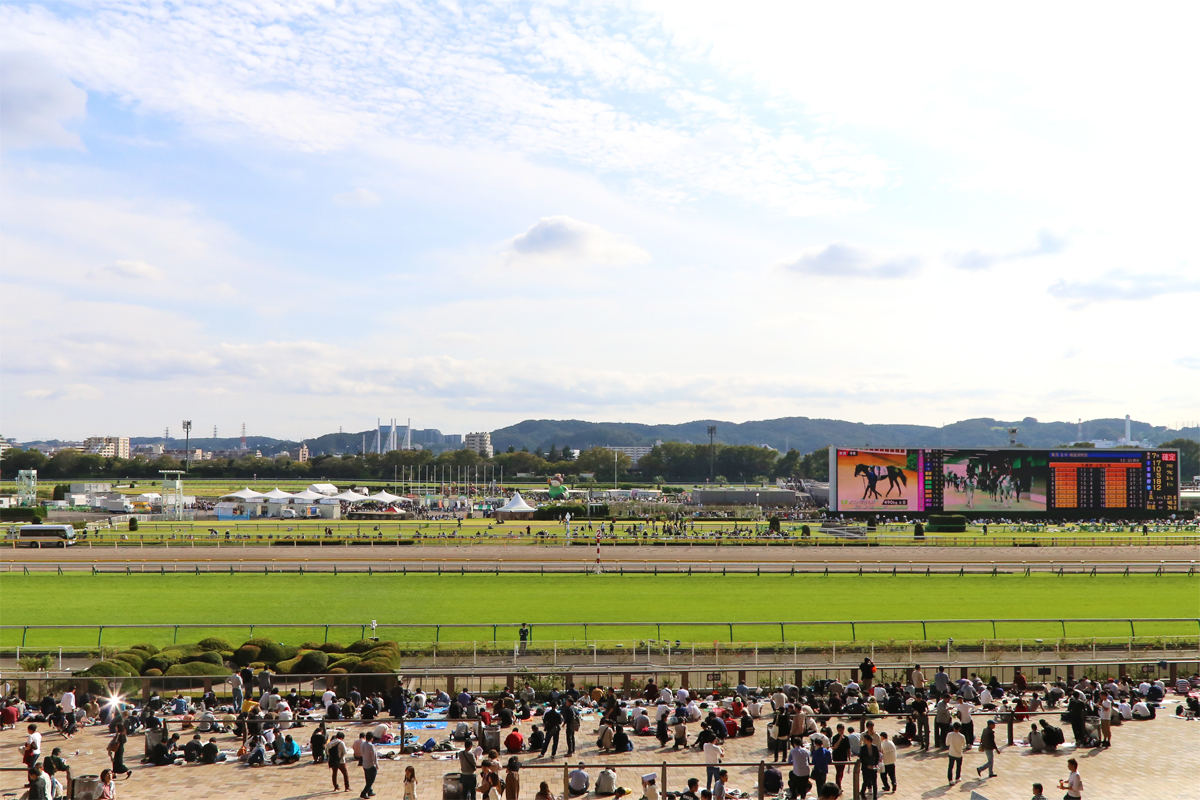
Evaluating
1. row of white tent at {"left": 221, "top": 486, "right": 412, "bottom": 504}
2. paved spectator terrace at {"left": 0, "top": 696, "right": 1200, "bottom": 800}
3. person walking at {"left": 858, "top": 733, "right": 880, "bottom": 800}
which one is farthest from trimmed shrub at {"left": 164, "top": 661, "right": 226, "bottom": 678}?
row of white tent at {"left": 221, "top": 486, "right": 412, "bottom": 504}

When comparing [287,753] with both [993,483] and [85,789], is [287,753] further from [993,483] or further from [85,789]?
[993,483]

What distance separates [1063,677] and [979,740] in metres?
6.90

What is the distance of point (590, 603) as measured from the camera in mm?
31172

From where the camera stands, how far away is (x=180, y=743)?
15.8 meters

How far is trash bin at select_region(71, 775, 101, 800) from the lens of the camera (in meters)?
12.2

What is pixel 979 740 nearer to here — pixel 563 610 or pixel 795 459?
pixel 563 610

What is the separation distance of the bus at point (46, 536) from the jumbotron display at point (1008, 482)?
180 feet

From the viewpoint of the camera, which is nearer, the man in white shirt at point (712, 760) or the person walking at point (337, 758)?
the man in white shirt at point (712, 760)

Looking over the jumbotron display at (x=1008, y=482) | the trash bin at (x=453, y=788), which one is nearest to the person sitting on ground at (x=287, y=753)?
the trash bin at (x=453, y=788)

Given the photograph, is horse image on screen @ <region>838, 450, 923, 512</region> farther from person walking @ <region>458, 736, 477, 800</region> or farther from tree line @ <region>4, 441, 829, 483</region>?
tree line @ <region>4, 441, 829, 483</region>

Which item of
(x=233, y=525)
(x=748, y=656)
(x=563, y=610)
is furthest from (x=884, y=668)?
(x=233, y=525)

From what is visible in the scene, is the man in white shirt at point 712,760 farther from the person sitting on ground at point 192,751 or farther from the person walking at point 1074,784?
the person sitting on ground at point 192,751

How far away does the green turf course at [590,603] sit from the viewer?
85.1 ft

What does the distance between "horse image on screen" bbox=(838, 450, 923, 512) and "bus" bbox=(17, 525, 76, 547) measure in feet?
182
